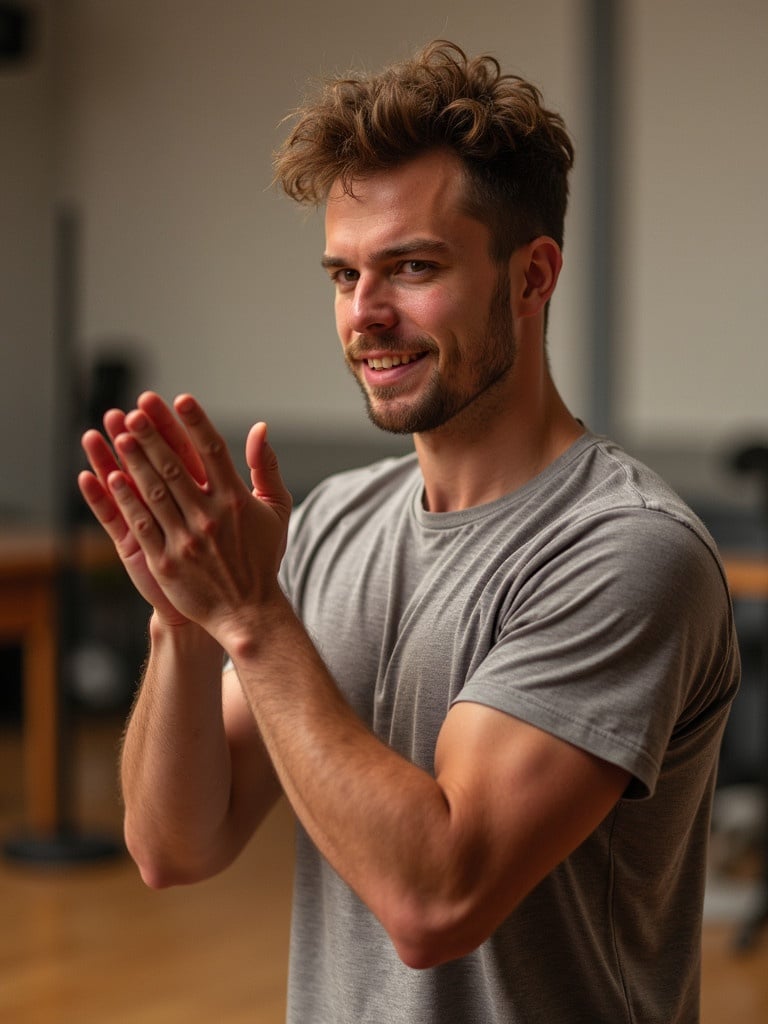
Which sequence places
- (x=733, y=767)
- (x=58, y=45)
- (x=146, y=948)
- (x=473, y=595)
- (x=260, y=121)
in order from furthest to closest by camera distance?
1. (x=58, y=45)
2. (x=260, y=121)
3. (x=733, y=767)
4. (x=146, y=948)
5. (x=473, y=595)

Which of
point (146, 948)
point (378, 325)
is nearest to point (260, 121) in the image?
point (146, 948)

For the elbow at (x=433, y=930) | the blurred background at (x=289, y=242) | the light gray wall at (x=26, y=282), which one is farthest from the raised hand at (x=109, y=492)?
the light gray wall at (x=26, y=282)

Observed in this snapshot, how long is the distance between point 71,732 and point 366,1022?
125 inches

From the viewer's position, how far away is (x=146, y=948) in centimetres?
340

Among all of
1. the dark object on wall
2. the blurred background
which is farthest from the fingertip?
the dark object on wall

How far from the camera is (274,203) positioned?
6250 mm

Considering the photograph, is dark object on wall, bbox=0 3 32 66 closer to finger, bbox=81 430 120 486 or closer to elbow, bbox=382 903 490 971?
finger, bbox=81 430 120 486

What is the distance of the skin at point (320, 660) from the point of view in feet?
3.67

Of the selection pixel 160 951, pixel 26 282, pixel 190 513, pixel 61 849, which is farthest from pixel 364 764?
pixel 26 282

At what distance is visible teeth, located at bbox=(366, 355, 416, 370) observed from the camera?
1340 millimetres

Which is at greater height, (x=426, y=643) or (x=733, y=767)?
(x=426, y=643)

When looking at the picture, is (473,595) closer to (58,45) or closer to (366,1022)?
(366,1022)

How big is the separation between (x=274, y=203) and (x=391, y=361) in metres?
5.06

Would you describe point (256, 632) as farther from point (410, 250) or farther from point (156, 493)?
point (410, 250)
